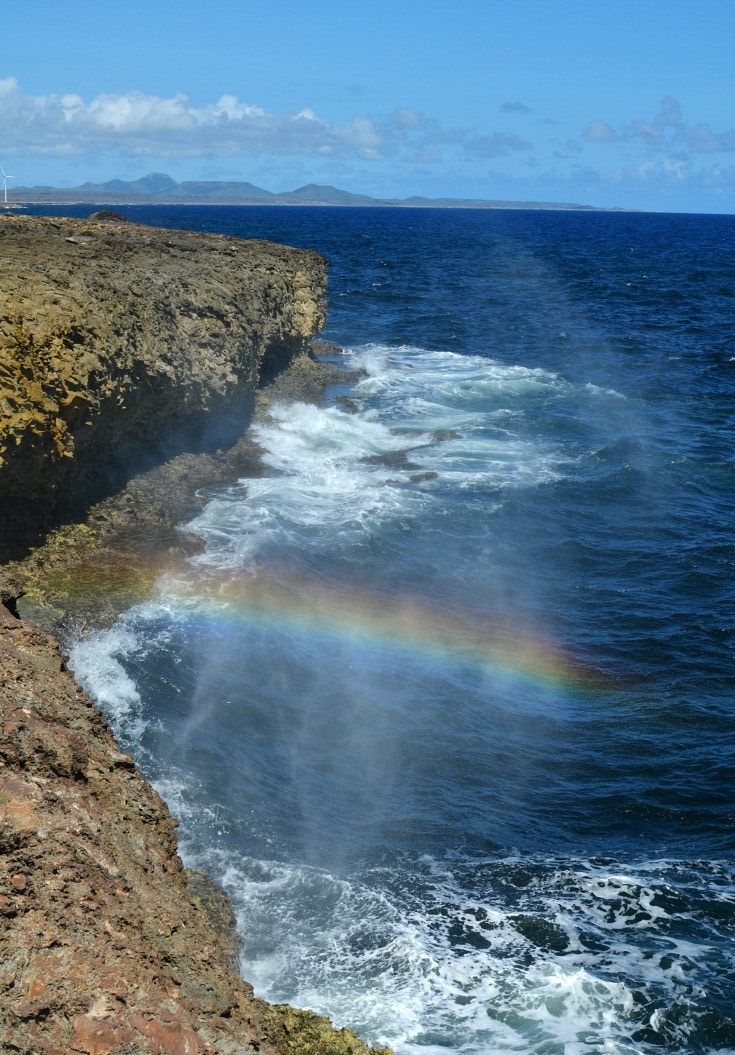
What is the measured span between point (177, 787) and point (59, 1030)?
7.85 meters

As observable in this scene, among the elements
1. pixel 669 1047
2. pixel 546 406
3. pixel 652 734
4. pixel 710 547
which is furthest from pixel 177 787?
pixel 546 406

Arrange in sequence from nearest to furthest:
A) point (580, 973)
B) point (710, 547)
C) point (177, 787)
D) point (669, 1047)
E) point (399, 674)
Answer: point (669, 1047), point (580, 973), point (177, 787), point (399, 674), point (710, 547)

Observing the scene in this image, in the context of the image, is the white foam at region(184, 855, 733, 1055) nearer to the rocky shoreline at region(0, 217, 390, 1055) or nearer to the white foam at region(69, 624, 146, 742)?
the rocky shoreline at region(0, 217, 390, 1055)

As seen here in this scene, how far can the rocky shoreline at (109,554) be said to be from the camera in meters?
5.82

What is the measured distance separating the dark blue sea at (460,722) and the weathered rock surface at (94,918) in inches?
125

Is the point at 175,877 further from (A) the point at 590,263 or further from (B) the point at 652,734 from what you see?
(A) the point at 590,263

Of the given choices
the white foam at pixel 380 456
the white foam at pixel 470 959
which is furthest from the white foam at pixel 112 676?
the white foam at pixel 380 456

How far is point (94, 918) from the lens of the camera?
6.15 m

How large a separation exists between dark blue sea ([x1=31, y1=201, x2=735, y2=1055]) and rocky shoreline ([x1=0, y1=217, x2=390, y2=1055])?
1.48m

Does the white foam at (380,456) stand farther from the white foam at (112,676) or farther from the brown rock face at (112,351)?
the white foam at (112,676)

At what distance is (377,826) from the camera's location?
1328 cm

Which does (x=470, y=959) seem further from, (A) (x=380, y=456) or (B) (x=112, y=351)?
(A) (x=380, y=456)

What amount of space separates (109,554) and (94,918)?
44.9 feet

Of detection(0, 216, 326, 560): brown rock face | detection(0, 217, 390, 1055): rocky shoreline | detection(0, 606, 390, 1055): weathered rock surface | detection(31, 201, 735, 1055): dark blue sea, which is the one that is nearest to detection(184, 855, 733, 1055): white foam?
detection(31, 201, 735, 1055): dark blue sea
